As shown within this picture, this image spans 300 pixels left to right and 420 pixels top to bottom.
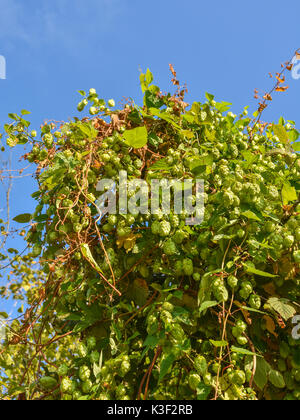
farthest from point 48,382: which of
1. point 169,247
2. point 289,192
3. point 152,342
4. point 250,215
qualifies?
point 289,192

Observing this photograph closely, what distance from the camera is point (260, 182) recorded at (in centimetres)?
120

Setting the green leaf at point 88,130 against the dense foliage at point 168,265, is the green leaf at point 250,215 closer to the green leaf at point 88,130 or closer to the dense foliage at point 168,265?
the dense foliage at point 168,265

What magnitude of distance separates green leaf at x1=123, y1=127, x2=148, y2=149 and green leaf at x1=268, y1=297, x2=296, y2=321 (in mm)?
657

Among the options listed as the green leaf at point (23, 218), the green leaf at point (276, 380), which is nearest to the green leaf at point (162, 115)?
the green leaf at point (23, 218)

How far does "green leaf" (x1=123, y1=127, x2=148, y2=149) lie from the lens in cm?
123

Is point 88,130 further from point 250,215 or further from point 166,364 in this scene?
point 166,364

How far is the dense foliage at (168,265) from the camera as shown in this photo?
41.9 inches

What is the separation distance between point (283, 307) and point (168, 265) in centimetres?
38

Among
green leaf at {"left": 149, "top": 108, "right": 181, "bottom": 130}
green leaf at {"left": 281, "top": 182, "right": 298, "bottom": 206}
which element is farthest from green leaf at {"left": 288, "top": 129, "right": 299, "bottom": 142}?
green leaf at {"left": 149, "top": 108, "right": 181, "bottom": 130}

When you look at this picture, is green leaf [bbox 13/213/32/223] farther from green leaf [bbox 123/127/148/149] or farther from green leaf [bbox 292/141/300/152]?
green leaf [bbox 292/141/300/152]

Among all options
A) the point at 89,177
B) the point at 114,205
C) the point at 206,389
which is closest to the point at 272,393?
the point at 206,389

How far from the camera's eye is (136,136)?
4.10 ft
